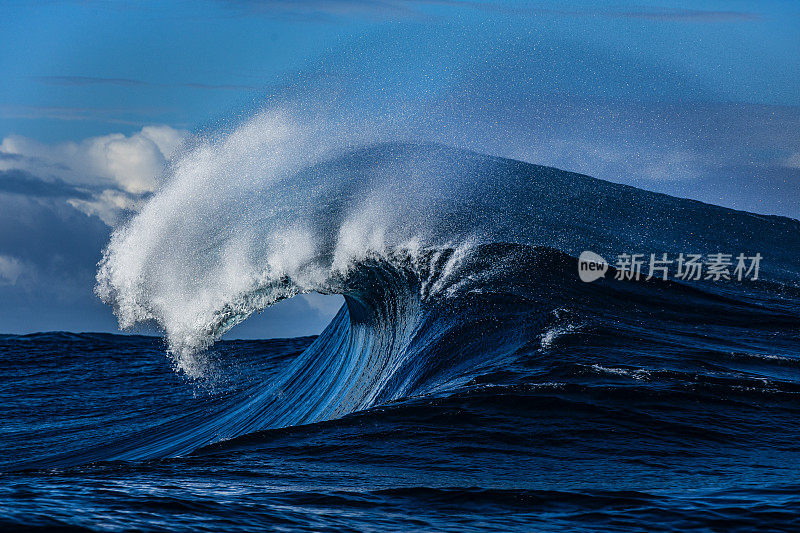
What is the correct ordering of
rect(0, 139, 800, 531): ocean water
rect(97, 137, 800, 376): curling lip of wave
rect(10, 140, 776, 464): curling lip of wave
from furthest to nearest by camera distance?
rect(97, 137, 800, 376): curling lip of wave
rect(10, 140, 776, 464): curling lip of wave
rect(0, 139, 800, 531): ocean water

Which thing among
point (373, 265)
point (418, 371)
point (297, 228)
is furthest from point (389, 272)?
point (418, 371)

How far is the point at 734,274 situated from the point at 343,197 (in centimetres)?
630

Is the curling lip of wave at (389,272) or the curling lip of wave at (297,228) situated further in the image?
the curling lip of wave at (297,228)

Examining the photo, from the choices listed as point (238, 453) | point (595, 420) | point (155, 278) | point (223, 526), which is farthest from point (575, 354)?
point (155, 278)

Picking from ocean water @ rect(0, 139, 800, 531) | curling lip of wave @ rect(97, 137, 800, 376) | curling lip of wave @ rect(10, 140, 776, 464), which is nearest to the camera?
ocean water @ rect(0, 139, 800, 531)

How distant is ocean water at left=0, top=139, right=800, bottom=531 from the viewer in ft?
12.0

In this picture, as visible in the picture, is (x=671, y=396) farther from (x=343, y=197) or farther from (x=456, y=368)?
(x=343, y=197)

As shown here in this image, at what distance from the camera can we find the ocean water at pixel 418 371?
12.0ft

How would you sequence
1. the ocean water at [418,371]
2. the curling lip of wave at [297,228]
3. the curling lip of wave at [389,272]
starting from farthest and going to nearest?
the curling lip of wave at [297,228] < the curling lip of wave at [389,272] < the ocean water at [418,371]

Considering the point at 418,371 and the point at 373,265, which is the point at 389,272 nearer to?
A: the point at 373,265

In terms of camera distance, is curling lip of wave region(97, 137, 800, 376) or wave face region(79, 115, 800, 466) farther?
curling lip of wave region(97, 137, 800, 376)

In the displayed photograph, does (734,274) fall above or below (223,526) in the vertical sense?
above

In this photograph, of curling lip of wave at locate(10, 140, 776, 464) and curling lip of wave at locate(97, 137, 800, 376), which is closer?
curling lip of wave at locate(10, 140, 776, 464)

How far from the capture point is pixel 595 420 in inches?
197
